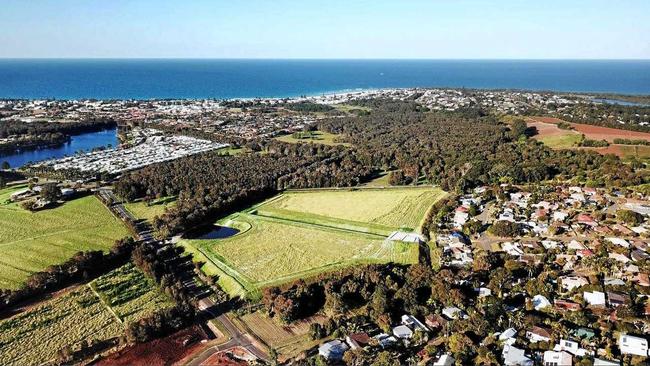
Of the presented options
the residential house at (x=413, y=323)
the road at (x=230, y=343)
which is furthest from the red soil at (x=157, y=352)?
the residential house at (x=413, y=323)

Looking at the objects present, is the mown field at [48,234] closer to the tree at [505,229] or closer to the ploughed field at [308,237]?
the ploughed field at [308,237]

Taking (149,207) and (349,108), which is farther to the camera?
(349,108)

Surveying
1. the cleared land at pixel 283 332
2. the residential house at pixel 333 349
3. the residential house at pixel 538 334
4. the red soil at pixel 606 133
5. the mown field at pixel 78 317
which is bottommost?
the mown field at pixel 78 317

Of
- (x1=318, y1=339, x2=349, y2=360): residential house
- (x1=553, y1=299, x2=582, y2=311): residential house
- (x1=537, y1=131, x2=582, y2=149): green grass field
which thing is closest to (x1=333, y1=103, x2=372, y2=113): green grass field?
(x1=537, y1=131, x2=582, y2=149): green grass field

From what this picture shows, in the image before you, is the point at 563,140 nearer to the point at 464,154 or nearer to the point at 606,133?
the point at 606,133

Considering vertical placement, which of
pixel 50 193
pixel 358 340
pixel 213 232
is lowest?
pixel 213 232

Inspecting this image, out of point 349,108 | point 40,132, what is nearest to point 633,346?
point 40,132

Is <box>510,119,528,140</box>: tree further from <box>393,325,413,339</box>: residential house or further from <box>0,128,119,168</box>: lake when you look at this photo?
<box>0,128,119,168</box>: lake
